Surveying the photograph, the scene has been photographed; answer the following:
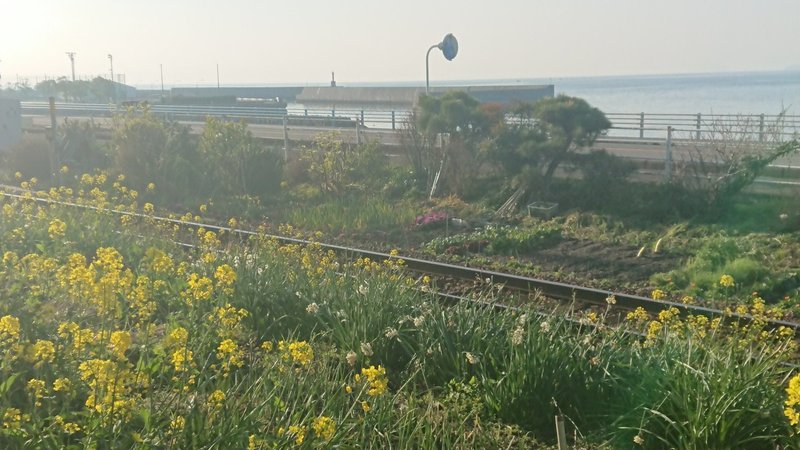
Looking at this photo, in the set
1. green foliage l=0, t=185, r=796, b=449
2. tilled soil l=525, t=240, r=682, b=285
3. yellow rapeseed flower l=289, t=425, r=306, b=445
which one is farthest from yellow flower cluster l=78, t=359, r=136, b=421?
tilled soil l=525, t=240, r=682, b=285

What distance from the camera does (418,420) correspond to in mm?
6496

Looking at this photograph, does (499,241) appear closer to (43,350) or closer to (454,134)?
(454,134)

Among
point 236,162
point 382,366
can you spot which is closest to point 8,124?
point 236,162

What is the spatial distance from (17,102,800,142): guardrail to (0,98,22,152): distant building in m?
3.38

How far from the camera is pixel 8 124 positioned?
1035 inches

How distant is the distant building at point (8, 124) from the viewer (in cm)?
2608

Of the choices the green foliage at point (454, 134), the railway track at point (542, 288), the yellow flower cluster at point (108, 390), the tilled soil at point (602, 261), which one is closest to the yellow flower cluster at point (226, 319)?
the yellow flower cluster at point (108, 390)

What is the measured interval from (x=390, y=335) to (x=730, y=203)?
10598 mm

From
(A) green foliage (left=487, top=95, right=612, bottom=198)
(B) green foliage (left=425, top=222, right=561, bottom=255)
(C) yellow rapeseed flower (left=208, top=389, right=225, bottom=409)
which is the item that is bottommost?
(B) green foliage (left=425, top=222, right=561, bottom=255)

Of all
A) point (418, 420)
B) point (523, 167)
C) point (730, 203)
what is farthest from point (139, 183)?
point (418, 420)

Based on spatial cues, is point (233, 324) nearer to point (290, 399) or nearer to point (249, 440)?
point (290, 399)

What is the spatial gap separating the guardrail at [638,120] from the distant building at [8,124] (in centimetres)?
338

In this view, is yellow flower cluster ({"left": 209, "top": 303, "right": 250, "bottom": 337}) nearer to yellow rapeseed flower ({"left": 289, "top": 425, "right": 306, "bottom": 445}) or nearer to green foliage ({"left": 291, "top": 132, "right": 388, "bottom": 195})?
yellow rapeseed flower ({"left": 289, "top": 425, "right": 306, "bottom": 445})

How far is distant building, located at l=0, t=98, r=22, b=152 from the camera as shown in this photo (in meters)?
26.1
